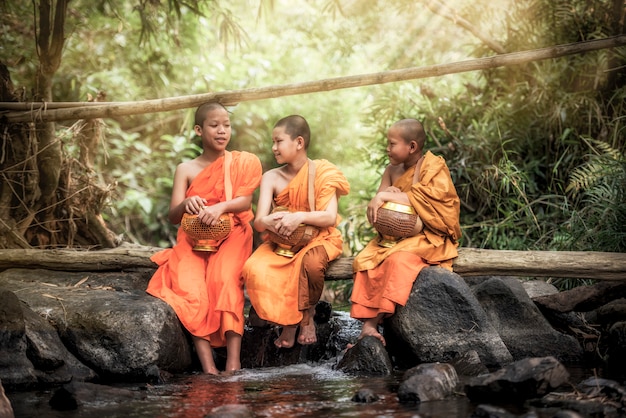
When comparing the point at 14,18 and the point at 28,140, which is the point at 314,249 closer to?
the point at 28,140

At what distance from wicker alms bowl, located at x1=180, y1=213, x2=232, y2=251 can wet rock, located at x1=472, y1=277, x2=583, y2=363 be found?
2.09m

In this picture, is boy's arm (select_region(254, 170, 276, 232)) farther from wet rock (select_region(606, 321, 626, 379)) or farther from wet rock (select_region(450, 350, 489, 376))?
wet rock (select_region(606, 321, 626, 379))

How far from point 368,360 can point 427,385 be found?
1051 millimetres

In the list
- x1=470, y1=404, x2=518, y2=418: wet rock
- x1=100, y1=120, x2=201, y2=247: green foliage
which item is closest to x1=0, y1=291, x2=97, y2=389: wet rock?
x1=470, y1=404, x2=518, y2=418: wet rock

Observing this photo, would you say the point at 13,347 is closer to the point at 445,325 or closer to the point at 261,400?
the point at 261,400

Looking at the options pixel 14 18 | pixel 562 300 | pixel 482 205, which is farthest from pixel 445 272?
pixel 14 18

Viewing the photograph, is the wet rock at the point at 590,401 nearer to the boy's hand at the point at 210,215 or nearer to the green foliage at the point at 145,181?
the boy's hand at the point at 210,215

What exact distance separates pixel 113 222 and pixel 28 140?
5436mm

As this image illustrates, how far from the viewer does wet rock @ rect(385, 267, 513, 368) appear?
216 inches

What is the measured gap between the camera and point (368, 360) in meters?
5.42

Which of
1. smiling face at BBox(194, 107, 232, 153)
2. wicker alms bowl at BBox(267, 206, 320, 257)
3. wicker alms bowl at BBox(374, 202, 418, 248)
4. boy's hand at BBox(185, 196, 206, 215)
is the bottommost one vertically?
wicker alms bowl at BBox(267, 206, 320, 257)

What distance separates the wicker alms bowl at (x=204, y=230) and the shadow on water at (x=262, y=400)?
40.8 inches

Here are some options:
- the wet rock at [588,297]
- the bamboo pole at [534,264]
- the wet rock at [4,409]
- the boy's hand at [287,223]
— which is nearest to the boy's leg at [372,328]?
the bamboo pole at [534,264]

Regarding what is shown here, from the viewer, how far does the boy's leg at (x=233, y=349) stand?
18.6ft
